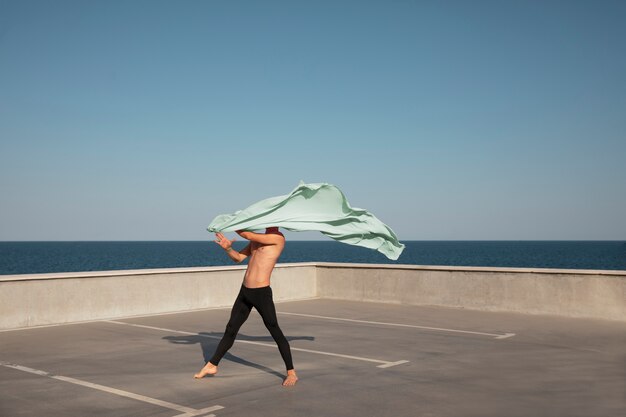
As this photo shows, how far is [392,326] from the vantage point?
1209 centimetres

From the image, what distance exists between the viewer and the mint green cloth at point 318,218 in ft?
24.4

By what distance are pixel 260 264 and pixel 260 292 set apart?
31 centimetres

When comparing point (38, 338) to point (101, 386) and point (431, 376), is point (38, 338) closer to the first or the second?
point (101, 386)

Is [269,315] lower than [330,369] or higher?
higher

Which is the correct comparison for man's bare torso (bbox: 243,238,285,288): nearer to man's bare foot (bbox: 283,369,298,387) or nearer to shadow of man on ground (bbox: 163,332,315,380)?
man's bare foot (bbox: 283,369,298,387)

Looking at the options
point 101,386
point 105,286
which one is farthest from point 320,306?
point 101,386

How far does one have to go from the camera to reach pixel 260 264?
727 centimetres

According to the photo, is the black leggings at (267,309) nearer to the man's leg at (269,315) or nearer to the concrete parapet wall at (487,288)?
the man's leg at (269,315)

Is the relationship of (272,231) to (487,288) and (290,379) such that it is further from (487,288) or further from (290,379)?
(487,288)

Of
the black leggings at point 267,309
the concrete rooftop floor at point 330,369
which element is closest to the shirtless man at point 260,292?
the black leggings at point 267,309

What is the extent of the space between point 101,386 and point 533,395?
4574 mm

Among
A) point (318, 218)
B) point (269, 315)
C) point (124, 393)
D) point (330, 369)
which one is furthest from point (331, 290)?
point (124, 393)

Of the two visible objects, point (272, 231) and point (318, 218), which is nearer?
point (272, 231)

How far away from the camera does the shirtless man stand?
7.21m
